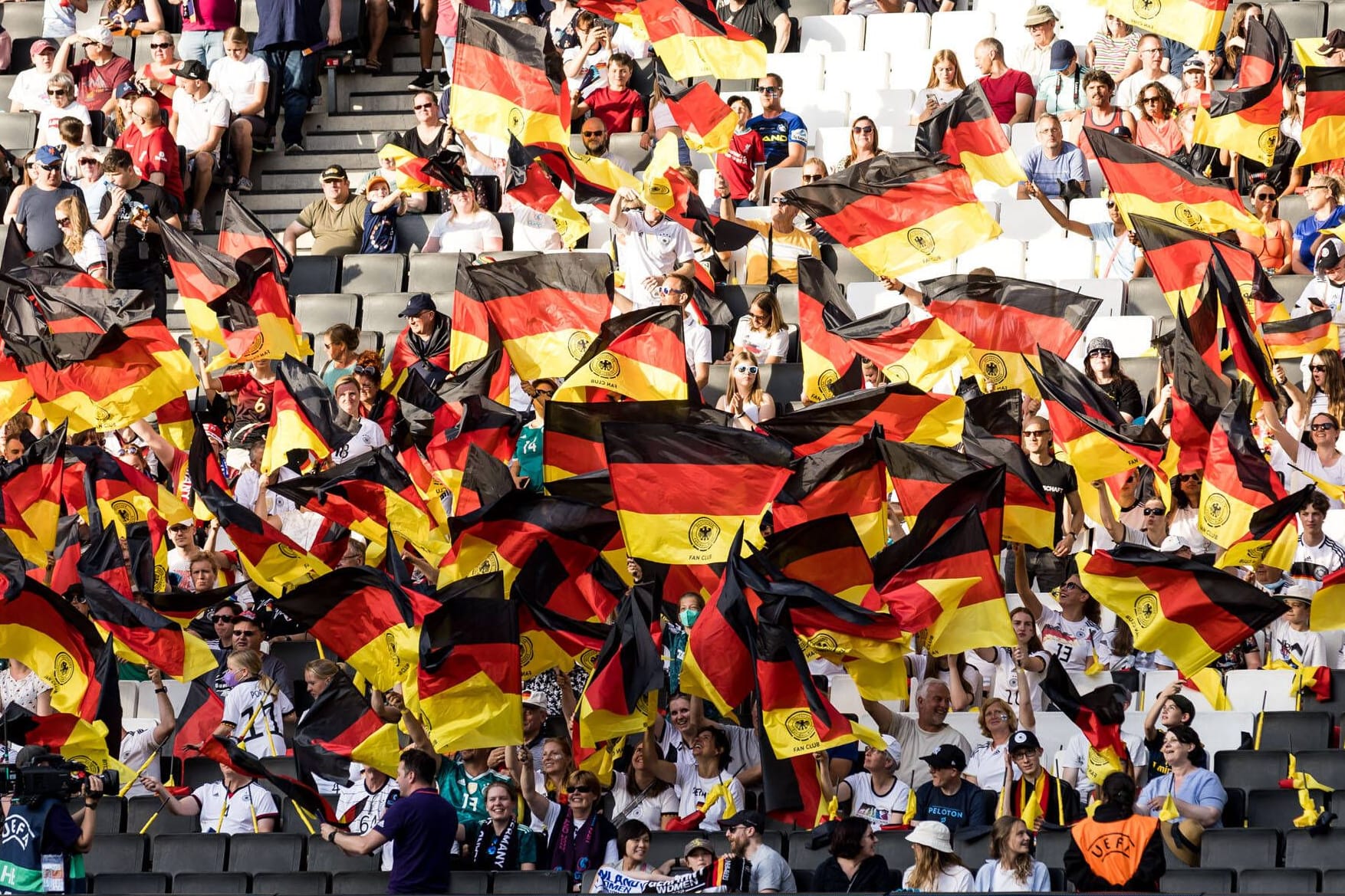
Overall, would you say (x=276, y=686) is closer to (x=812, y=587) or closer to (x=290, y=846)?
(x=290, y=846)

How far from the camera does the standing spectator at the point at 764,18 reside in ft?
67.2

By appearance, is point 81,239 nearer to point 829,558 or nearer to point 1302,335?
point 829,558

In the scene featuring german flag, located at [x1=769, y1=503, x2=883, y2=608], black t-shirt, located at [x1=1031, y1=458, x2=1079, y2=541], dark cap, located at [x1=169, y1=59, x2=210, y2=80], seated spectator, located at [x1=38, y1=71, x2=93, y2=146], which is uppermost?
dark cap, located at [x1=169, y1=59, x2=210, y2=80]

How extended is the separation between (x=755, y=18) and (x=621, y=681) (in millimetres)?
8631

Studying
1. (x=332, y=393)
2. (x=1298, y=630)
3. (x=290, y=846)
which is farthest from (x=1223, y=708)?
(x=332, y=393)

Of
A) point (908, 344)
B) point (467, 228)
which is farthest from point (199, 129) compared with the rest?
point (908, 344)

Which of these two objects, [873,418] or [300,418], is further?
[300,418]

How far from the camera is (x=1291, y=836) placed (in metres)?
12.3

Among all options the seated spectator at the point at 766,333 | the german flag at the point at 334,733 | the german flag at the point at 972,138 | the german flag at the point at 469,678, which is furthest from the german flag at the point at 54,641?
the german flag at the point at 972,138

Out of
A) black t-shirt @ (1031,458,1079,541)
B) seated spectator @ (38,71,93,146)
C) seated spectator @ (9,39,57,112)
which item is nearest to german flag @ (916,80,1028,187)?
black t-shirt @ (1031,458,1079,541)

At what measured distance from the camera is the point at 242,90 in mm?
20422

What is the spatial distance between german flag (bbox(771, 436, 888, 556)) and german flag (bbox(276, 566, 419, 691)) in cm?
214

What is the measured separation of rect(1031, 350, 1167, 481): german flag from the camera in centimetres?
1462

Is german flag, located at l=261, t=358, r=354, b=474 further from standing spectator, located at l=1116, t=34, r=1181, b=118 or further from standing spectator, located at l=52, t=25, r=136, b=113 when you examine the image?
standing spectator, located at l=1116, t=34, r=1181, b=118
